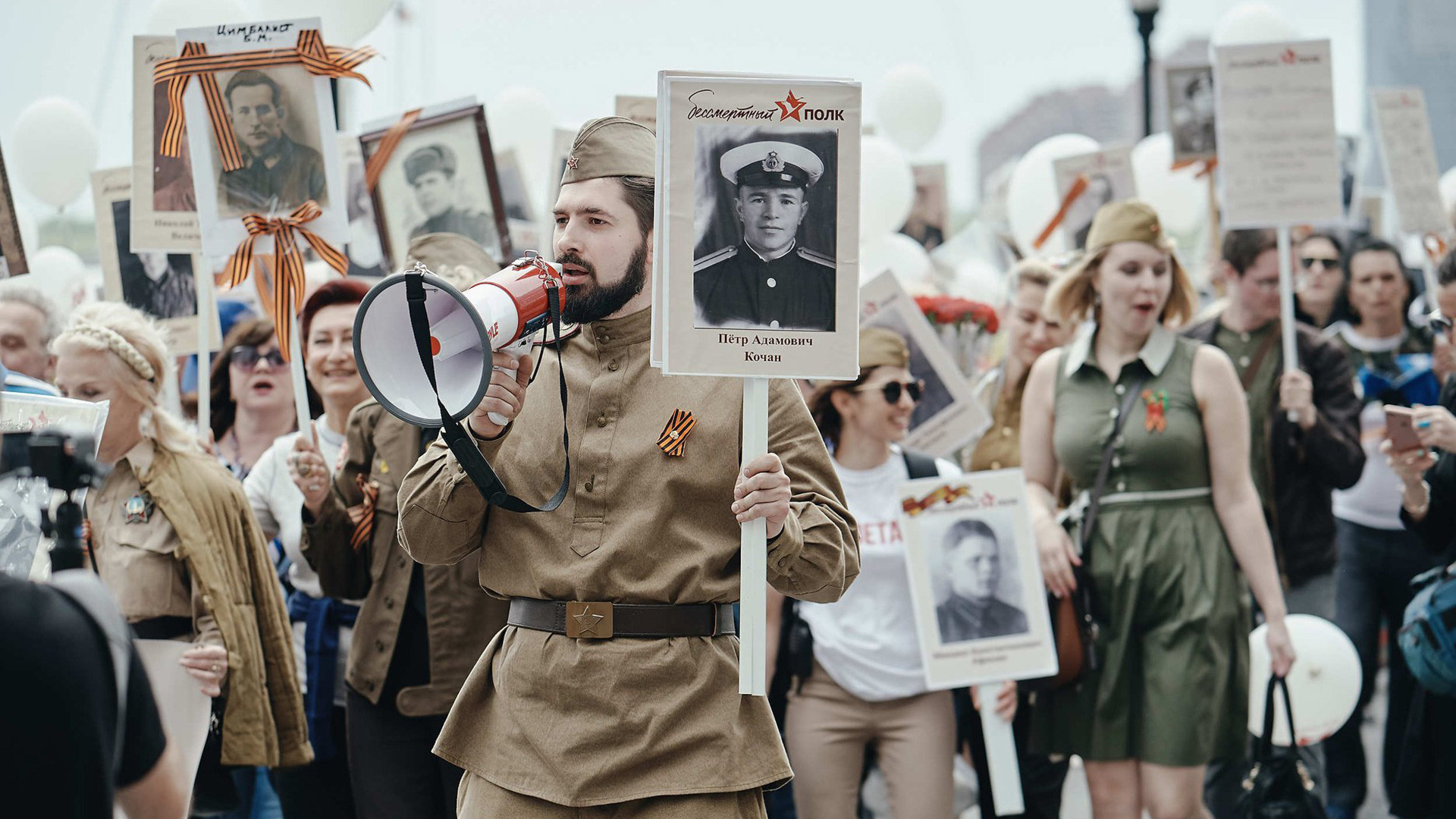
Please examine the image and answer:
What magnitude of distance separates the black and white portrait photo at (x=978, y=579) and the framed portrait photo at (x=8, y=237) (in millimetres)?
2987

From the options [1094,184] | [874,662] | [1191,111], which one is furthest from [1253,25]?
[874,662]

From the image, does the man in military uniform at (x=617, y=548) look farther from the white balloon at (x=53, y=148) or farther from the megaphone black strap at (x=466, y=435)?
the white balloon at (x=53, y=148)

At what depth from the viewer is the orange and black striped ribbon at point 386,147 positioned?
5.94 metres

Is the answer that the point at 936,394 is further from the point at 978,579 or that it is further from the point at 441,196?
the point at 441,196

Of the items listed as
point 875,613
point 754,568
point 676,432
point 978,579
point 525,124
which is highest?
point 525,124

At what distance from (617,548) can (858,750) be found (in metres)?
2.20

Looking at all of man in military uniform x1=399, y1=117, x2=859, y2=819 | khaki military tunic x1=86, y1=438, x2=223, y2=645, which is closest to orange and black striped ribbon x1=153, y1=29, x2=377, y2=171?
khaki military tunic x1=86, y1=438, x2=223, y2=645

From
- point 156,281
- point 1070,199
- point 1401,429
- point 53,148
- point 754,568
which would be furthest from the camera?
point 53,148

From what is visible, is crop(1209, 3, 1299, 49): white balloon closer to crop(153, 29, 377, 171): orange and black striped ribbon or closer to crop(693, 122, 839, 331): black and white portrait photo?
crop(153, 29, 377, 171): orange and black striped ribbon

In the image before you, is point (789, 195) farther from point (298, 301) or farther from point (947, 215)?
point (947, 215)

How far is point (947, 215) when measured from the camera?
10.4 meters

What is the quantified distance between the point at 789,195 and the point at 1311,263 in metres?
5.47

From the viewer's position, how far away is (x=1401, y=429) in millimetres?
5156

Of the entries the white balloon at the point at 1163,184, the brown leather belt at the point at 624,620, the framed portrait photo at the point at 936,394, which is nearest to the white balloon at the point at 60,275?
the framed portrait photo at the point at 936,394
